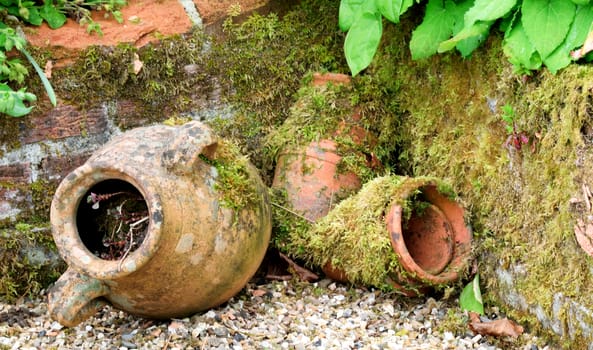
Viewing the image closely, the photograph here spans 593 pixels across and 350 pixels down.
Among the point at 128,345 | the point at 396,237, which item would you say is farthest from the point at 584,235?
the point at 128,345

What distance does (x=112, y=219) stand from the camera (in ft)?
10.0

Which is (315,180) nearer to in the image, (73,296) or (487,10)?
(487,10)

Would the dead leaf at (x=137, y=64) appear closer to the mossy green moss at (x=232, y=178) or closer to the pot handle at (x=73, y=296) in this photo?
the mossy green moss at (x=232, y=178)

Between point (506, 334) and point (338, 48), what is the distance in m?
1.66

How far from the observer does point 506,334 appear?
301 centimetres

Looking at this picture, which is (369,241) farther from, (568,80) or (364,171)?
(568,80)

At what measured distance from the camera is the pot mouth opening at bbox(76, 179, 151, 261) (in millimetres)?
3000

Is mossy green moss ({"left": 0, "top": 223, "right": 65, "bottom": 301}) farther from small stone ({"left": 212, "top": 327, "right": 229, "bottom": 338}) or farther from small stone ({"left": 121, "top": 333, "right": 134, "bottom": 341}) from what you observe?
small stone ({"left": 212, "top": 327, "right": 229, "bottom": 338})

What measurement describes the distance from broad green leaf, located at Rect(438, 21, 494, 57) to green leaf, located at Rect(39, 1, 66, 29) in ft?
5.72

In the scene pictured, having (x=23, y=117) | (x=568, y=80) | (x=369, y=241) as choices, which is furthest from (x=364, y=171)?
(x=23, y=117)

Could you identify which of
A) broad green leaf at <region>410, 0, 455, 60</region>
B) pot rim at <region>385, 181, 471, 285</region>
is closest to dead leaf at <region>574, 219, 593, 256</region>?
pot rim at <region>385, 181, 471, 285</region>

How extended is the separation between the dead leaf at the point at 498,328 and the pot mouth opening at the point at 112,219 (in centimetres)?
134

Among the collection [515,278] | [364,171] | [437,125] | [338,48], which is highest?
[338,48]

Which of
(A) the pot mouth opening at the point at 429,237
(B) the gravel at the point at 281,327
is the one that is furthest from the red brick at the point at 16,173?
(A) the pot mouth opening at the point at 429,237
